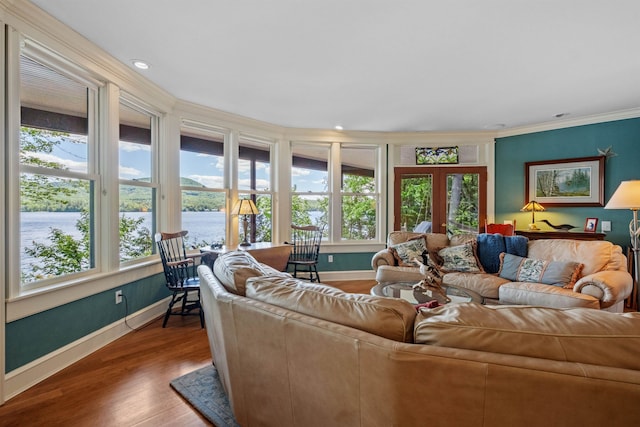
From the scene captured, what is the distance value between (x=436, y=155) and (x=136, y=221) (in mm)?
4470

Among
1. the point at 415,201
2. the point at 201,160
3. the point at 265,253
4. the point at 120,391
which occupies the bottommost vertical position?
the point at 120,391

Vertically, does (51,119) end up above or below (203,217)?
above

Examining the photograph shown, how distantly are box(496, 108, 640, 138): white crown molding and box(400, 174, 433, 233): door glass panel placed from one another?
1367 millimetres

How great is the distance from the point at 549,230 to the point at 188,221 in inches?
194

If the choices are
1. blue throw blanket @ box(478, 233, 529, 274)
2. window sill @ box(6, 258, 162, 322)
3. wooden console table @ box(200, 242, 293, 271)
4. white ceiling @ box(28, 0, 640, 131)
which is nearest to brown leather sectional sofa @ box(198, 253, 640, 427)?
window sill @ box(6, 258, 162, 322)

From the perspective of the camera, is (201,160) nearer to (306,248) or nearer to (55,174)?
(55,174)

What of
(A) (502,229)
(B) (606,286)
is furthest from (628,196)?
(A) (502,229)

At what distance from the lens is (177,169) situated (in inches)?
146

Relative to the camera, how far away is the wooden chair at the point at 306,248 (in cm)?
462

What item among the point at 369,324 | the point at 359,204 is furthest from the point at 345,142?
the point at 369,324

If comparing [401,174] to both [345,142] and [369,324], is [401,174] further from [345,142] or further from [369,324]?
[369,324]

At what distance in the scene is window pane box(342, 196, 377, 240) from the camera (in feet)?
17.3

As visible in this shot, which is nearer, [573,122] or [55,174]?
[55,174]

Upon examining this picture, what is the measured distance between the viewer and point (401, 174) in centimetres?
529
